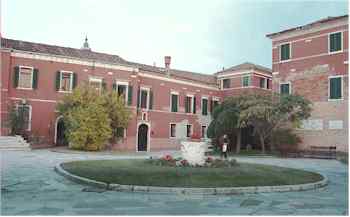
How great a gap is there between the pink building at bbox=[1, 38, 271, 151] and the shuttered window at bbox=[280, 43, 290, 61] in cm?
693

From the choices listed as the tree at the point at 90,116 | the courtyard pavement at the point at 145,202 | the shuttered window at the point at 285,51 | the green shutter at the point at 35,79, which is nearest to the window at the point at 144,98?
the tree at the point at 90,116

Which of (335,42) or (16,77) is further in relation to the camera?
(335,42)

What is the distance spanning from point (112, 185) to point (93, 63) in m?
21.9

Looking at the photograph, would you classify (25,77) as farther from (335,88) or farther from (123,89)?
(335,88)

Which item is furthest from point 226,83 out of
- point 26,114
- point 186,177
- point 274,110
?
point 186,177

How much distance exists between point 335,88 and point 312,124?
321cm

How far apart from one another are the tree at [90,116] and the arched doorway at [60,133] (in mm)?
1622

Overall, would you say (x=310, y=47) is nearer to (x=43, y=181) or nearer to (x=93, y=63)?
(x=93, y=63)

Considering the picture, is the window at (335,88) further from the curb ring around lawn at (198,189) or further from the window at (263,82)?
the curb ring around lawn at (198,189)

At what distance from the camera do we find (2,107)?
26.7 m

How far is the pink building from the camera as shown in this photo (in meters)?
27.7

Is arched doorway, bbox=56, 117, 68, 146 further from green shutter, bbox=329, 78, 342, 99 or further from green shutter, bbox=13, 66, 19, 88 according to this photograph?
green shutter, bbox=329, 78, 342, 99

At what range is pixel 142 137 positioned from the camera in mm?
33750

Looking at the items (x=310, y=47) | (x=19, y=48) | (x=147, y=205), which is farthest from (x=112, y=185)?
(x=310, y=47)
